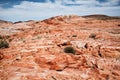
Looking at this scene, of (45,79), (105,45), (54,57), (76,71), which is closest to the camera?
(45,79)

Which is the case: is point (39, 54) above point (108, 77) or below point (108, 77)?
above

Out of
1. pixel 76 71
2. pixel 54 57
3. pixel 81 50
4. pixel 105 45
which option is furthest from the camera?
pixel 105 45

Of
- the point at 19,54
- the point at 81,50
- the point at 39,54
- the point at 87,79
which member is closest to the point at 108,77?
the point at 87,79

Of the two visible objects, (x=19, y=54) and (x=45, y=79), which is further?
(x=19, y=54)

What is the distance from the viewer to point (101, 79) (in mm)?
11922

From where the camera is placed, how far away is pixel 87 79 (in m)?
11.5

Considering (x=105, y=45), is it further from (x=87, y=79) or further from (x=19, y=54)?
(x=19, y=54)

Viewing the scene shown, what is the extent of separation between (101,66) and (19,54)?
583 cm

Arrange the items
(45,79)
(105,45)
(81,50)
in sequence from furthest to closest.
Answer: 1. (105,45)
2. (81,50)
3. (45,79)

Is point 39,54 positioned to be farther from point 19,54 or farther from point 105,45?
point 105,45

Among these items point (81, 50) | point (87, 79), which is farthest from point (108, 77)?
point (81, 50)

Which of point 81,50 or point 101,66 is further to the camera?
point 81,50

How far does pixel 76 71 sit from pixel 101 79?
160cm

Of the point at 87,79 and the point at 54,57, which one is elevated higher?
the point at 54,57
